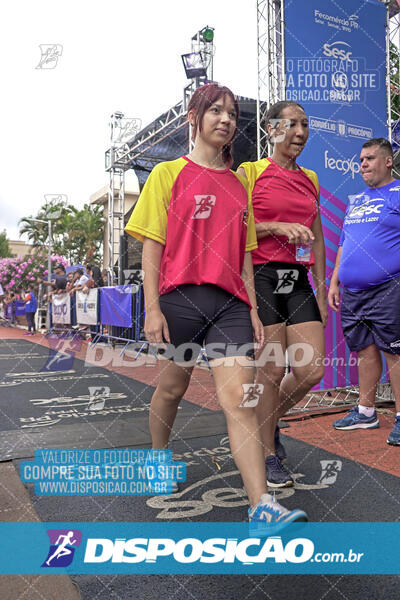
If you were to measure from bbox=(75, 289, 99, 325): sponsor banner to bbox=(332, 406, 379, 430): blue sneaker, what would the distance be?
686 centimetres

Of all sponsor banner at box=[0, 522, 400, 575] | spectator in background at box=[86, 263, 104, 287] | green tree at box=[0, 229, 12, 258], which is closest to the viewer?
sponsor banner at box=[0, 522, 400, 575]

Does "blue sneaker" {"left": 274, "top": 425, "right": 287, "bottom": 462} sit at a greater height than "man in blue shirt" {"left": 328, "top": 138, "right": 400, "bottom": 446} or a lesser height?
lesser

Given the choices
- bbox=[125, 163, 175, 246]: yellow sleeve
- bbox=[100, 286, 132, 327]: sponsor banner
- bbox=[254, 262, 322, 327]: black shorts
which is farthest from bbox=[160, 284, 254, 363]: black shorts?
bbox=[100, 286, 132, 327]: sponsor banner

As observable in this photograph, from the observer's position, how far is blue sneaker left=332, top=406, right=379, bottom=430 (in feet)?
12.5

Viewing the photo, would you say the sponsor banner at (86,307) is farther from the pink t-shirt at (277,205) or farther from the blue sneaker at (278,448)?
the pink t-shirt at (277,205)

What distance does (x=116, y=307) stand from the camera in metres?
9.05

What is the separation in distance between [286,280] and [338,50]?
10.2ft

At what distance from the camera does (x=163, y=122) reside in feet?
41.6

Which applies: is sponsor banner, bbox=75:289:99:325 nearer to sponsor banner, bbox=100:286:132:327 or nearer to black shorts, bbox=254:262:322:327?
sponsor banner, bbox=100:286:132:327

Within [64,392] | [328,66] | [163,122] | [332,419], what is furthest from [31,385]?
[163,122]

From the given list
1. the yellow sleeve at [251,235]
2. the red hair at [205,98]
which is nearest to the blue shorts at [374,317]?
the yellow sleeve at [251,235]

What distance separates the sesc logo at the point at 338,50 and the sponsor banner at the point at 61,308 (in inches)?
341

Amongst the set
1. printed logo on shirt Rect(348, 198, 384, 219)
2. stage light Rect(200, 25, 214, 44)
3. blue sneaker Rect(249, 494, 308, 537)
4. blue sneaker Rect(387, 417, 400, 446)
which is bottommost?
blue sneaker Rect(387, 417, 400, 446)

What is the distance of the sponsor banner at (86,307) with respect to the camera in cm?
1001
